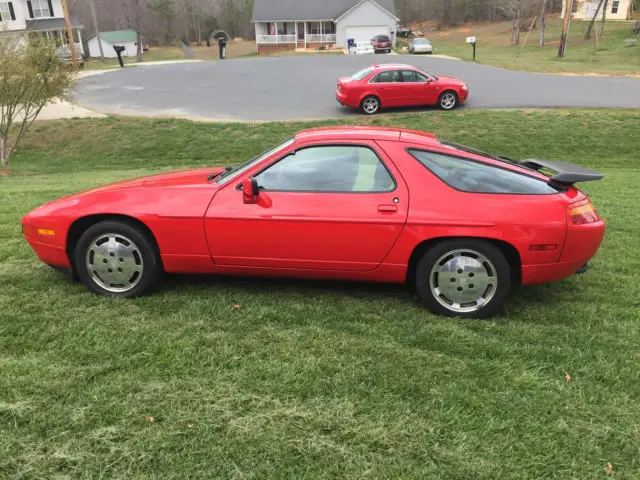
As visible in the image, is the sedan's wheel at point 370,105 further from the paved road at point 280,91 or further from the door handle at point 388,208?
the door handle at point 388,208

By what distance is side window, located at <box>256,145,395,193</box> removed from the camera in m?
3.91

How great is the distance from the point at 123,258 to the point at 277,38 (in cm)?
5826

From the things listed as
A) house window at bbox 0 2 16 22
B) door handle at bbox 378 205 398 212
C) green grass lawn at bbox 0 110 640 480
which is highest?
house window at bbox 0 2 16 22

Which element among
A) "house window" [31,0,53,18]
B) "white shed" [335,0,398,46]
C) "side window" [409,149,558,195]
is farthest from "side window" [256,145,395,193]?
"house window" [31,0,53,18]

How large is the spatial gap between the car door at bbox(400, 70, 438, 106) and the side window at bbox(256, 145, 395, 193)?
13.7 m

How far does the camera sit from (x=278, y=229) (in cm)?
386

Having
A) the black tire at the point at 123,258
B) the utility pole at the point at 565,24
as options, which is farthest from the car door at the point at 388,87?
the utility pole at the point at 565,24

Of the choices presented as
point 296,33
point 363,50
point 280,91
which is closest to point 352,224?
point 280,91

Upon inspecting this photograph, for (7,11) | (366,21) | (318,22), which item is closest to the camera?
(7,11)

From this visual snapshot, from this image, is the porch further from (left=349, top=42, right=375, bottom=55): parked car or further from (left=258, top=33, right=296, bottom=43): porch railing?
(left=349, top=42, right=375, bottom=55): parked car

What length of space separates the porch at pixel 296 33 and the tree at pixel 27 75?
45134mm

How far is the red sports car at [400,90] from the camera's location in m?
16.7

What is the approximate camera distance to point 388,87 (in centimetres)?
1673

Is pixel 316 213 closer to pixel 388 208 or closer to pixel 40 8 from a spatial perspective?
pixel 388 208
